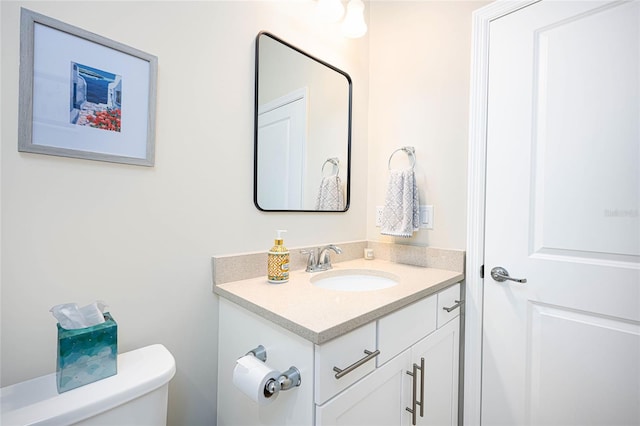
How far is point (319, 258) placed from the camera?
4.50 ft

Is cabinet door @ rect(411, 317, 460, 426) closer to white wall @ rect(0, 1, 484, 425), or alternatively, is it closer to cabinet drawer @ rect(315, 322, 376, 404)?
cabinet drawer @ rect(315, 322, 376, 404)

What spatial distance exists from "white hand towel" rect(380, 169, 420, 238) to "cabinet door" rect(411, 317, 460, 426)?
18.3 inches

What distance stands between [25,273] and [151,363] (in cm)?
40

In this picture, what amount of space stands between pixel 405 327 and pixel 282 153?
33.3 inches

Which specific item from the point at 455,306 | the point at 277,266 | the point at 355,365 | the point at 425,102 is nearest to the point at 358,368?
the point at 355,365

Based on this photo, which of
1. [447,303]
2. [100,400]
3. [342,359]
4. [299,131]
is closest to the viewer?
[100,400]

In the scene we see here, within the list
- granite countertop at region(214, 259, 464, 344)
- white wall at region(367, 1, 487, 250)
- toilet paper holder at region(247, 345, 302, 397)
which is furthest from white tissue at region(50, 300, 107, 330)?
white wall at region(367, 1, 487, 250)

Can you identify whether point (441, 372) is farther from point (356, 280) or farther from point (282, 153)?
point (282, 153)

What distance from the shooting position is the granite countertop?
750mm

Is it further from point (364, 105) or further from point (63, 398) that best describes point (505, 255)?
point (63, 398)

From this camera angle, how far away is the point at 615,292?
1.02 metres

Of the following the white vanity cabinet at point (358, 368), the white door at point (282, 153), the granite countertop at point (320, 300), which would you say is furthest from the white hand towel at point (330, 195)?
the white vanity cabinet at point (358, 368)

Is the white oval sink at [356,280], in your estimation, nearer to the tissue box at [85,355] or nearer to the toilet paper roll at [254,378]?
the toilet paper roll at [254,378]

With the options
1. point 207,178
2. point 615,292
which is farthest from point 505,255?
point 207,178
